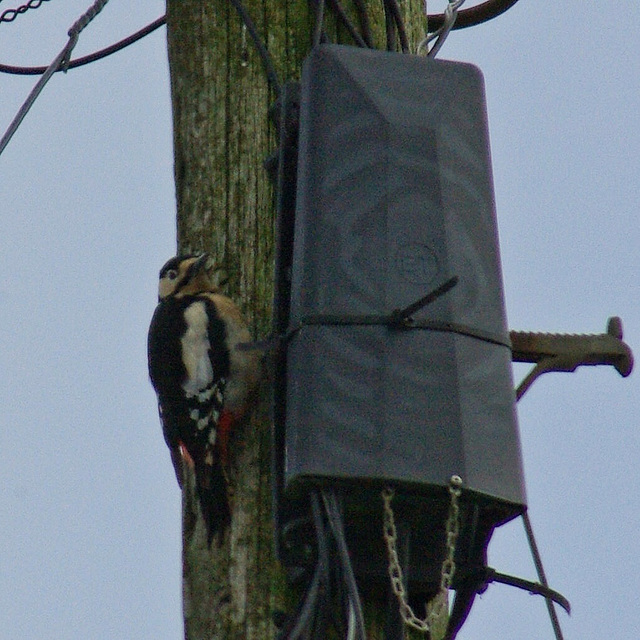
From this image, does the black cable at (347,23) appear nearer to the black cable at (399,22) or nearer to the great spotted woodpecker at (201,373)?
the black cable at (399,22)

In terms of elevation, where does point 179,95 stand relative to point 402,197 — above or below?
above

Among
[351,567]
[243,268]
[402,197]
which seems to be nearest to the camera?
[351,567]

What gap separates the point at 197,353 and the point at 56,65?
86 centimetres

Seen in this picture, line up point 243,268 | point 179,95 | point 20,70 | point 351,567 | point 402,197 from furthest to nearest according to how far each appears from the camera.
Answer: point 20,70 → point 179,95 → point 243,268 → point 402,197 → point 351,567

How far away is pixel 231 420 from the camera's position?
3.36 meters

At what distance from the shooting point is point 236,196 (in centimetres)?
339

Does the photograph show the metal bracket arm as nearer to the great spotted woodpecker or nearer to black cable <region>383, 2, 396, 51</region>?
the great spotted woodpecker

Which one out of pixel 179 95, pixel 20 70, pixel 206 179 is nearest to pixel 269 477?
pixel 206 179

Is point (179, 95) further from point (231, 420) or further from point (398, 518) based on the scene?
point (398, 518)

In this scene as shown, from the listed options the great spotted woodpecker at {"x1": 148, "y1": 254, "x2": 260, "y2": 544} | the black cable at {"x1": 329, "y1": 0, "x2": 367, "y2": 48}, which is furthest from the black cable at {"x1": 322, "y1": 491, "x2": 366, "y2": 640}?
the black cable at {"x1": 329, "y1": 0, "x2": 367, "y2": 48}

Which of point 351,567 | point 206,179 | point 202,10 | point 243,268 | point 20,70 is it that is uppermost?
point 20,70

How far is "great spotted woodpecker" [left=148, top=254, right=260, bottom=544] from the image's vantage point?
10.9ft

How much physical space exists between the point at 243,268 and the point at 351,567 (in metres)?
0.83

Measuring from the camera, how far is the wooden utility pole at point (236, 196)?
9.90 feet
